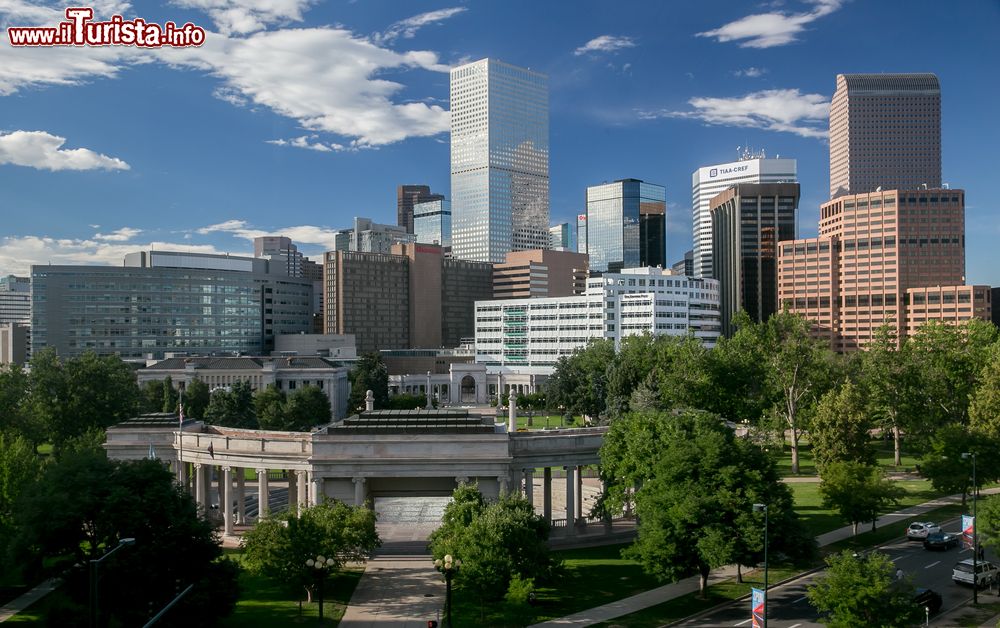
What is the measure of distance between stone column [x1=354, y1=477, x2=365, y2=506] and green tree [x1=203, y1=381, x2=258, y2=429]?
6591cm

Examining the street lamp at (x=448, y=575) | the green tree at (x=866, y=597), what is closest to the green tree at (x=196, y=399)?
the street lamp at (x=448, y=575)

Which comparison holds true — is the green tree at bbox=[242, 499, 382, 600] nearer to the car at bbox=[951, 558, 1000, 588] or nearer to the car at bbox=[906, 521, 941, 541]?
the car at bbox=[951, 558, 1000, 588]

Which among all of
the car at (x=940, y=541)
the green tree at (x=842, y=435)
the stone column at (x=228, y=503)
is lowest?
the car at (x=940, y=541)

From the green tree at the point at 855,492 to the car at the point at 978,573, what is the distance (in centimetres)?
916

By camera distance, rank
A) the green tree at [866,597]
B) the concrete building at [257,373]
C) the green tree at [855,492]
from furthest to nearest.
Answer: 1. the concrete building at [257,373]
2. the green tree at [855,492]
3. the green tree at [866,597]

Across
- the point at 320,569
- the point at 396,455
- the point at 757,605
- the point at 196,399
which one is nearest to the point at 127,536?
the point at 320,569

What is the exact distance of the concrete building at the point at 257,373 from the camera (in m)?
162

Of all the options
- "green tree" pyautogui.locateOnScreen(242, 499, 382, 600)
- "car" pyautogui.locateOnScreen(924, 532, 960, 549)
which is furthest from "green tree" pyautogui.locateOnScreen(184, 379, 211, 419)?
"car" pyautogui.locateOnScreen(924, 532, 960, 549)

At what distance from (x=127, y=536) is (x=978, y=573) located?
5159 cm

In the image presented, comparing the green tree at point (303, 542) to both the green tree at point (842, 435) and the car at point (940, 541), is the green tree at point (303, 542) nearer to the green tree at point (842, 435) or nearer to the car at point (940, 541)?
the car at point (940, 541)

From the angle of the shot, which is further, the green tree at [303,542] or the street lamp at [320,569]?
the green tree at [303,542]

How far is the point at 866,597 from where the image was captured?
3941cm

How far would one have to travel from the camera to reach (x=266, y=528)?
50.2 m

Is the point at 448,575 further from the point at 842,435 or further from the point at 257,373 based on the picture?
Answer: the point at 257,373
